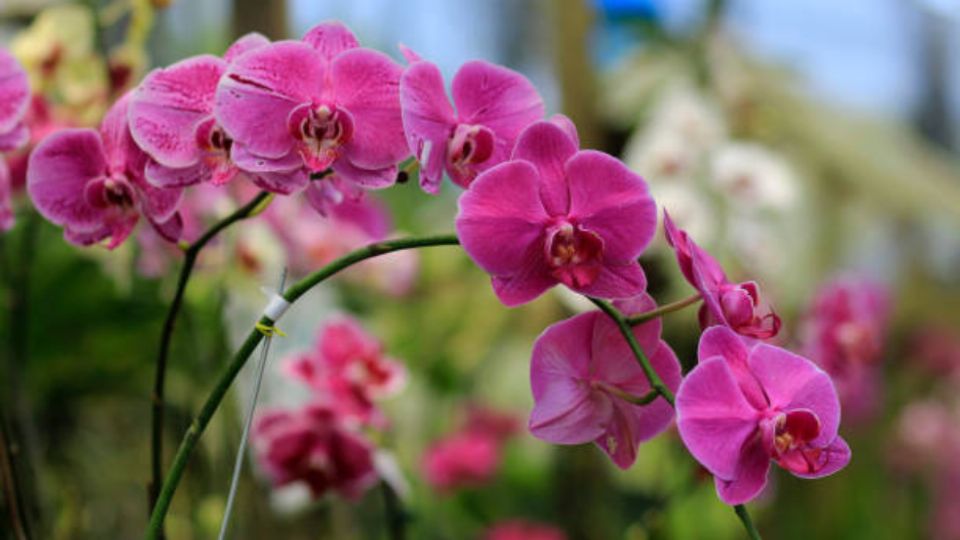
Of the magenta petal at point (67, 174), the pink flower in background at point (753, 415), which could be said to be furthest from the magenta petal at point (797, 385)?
the magenta petal at point (67, 174)

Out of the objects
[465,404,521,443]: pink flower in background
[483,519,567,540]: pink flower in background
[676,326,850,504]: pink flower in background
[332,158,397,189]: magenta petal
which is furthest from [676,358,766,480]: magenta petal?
[465,404,521,443]: pink flower in background

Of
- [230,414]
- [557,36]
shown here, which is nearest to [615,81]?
[557,36]

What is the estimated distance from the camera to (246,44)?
333 millimetres

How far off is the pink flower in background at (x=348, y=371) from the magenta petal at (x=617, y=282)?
0.25m

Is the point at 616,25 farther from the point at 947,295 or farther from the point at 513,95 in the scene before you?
the point at 947,295

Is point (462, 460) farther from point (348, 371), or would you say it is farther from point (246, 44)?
point (246, 44)

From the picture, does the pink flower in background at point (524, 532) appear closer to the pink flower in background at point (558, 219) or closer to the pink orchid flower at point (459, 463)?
the pink orchid flower at point (459, 463)

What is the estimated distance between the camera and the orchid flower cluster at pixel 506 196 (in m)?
0.29

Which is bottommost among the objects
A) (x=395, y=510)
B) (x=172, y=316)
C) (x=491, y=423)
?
(x=491, y=423)

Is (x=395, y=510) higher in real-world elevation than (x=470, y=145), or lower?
lower

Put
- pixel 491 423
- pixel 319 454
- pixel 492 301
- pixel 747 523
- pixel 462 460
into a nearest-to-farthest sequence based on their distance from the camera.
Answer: pixel 747 523 → pixel 319 454 → pixel 462 460 → pixel 491 423 → pixel 492 301

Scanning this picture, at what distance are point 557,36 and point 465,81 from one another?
3.42 ft

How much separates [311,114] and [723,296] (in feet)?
0.42

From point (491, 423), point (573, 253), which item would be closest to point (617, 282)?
point (573, 253)
